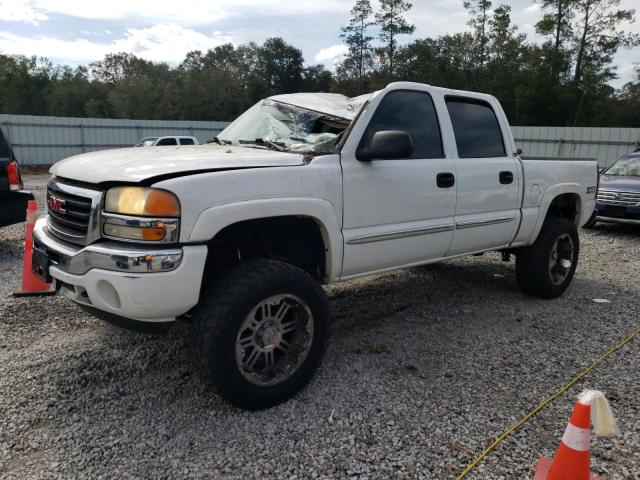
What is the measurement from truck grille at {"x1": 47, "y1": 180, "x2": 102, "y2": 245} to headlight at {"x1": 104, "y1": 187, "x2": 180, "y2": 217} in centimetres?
21

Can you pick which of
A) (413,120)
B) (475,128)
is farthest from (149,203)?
(475,128)

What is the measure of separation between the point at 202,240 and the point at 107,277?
0.51m

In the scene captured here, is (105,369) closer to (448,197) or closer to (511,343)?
(448,197)

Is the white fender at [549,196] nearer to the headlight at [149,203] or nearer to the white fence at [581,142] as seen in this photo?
the headlight at [149,203]

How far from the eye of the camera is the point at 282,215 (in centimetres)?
300

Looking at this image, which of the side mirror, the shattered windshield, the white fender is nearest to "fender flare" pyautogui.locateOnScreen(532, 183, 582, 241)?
the white fender

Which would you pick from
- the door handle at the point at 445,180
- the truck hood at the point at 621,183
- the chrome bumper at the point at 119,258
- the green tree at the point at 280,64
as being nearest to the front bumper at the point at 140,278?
the chrome bumper at the point at 119,258

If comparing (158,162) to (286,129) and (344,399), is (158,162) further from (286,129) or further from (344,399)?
(344,399)

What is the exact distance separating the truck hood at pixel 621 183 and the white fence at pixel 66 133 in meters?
21.5

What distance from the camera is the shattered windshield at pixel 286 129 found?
3561mm

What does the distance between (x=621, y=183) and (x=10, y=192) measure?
9.85 m

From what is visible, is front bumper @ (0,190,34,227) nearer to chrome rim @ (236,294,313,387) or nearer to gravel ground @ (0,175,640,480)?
gravel ground @ (0,175,640,480)

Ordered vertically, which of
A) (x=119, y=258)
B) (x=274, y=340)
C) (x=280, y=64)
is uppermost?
(x=280, y=64)

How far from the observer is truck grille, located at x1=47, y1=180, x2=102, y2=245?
278cm
